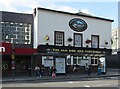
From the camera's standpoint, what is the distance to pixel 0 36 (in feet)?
72.7

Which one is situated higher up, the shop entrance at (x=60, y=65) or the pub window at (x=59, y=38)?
the pub window at (x=59, y=38)

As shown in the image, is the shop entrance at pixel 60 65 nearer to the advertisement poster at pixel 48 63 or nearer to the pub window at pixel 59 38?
the advertisement poster at pixel 48 63

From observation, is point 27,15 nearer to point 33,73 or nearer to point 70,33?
point 70,33

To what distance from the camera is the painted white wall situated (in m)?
22.7

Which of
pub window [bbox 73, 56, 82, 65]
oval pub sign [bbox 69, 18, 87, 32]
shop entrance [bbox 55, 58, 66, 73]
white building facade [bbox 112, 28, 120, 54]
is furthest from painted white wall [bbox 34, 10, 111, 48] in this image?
white building facade [bbox 112, 28, 120, 54]

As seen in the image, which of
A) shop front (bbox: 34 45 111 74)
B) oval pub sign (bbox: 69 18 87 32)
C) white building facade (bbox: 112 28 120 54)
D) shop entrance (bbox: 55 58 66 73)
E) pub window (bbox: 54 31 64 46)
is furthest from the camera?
white building facade (bbox: 112 28 120 54)

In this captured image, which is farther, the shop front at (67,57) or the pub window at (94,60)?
the pub window at (94,60)

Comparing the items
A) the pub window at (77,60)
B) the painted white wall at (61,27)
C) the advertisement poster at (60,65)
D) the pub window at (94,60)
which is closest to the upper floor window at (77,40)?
the painted white wall at (61,27)

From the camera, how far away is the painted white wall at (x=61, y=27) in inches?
892

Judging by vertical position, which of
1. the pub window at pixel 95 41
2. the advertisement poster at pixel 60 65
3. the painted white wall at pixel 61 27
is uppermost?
the painted white wall at pixel 61 27

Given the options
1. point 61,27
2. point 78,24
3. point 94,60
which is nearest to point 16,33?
point 61,27

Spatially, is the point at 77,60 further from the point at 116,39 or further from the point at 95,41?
the point at 116,39

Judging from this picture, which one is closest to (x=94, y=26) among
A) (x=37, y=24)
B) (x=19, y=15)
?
(x=37, y=24)

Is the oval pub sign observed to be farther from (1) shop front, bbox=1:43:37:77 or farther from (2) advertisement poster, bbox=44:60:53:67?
(1) shop front, bbox=1:43:37:77
